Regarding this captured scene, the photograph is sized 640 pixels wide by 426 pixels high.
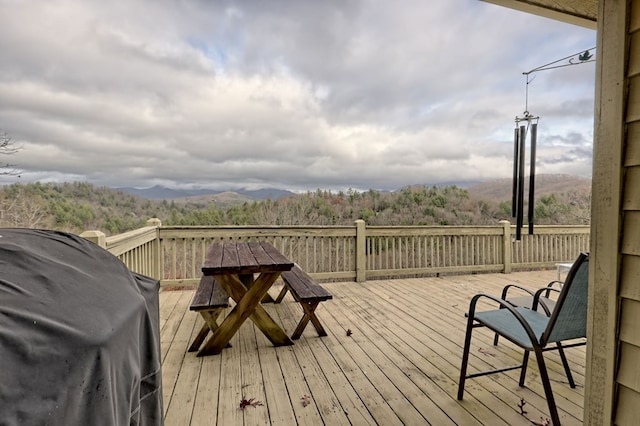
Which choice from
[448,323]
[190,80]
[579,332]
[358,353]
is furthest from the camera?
[190,80]

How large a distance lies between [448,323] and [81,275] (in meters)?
3.29

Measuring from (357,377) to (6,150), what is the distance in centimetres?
432

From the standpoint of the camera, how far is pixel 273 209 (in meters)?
7.39

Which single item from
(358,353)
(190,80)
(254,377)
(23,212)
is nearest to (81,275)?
(254,377)

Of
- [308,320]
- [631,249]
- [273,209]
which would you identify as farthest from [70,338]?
[273,209]

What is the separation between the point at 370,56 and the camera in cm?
574

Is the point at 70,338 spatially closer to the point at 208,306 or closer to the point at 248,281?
the point at 208,306

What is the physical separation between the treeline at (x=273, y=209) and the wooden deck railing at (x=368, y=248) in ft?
3.89

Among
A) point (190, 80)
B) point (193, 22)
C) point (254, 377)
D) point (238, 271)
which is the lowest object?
point (254, 377)

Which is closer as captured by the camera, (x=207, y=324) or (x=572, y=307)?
(x=572, y=307)

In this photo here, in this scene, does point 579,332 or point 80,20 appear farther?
point 80,20

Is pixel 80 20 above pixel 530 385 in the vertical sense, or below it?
above

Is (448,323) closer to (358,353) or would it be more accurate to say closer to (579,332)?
(358,353)

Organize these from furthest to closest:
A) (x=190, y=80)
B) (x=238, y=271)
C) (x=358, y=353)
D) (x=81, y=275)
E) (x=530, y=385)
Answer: (x=190, y=80), (x=358, y=353), (x=238, y=271), (x=530, y=385), (x=81, y=275)
